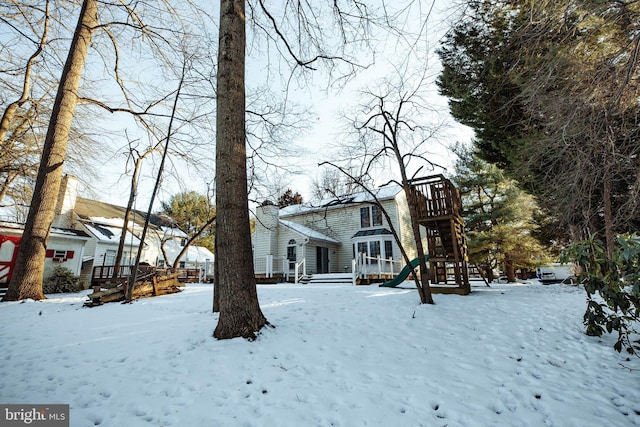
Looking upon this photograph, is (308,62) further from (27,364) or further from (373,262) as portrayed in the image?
(373,262)

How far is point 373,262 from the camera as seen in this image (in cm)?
1636

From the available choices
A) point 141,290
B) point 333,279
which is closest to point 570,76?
point 141,290

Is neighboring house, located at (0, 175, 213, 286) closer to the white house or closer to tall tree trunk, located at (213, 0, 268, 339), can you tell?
the white house

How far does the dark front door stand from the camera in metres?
17.6

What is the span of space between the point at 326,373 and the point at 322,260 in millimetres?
14880

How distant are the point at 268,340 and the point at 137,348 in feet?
5.48

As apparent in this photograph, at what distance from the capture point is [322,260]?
17.9 m

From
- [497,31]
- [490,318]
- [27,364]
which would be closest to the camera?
[27,364]

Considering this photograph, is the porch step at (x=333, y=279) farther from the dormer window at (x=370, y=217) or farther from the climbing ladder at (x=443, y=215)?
the climbing ladder at (x=443, y=215)

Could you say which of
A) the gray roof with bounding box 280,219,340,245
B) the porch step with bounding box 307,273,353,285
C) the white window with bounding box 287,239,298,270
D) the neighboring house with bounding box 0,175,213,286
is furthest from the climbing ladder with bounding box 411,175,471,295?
the neighboring house with bounding box 0,175,213,286

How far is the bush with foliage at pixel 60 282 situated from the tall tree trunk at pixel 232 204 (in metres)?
13.1

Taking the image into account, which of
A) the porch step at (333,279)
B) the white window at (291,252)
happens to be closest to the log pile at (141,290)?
the porch step at (333,279)

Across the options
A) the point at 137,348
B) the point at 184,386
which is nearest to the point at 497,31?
the point at 184,386

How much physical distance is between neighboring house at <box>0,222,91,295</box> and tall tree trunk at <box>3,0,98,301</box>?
19.5 feet
